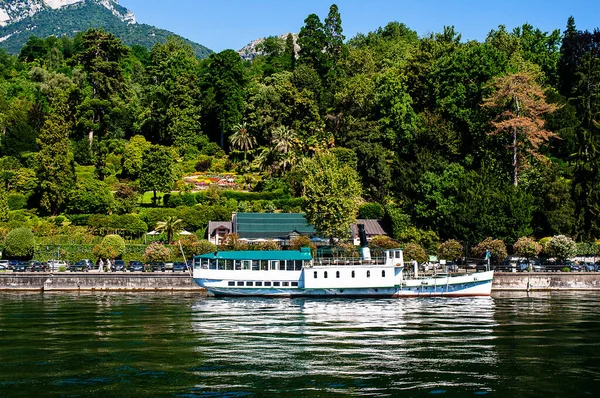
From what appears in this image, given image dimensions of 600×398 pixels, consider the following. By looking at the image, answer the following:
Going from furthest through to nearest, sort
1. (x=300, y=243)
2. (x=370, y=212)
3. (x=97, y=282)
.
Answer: (x=370, y=212) → (x=300, y=243) → (x=97, y=282)

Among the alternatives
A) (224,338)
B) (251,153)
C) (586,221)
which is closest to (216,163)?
(251,153)

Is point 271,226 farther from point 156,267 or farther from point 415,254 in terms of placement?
point 415,254

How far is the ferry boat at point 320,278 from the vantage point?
205ft

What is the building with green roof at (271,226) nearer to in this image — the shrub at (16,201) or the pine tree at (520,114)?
the pine tree at (520,114)

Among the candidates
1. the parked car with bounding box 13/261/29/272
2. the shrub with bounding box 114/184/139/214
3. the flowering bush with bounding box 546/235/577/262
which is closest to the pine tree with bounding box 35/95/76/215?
the shrub with bounding box 114/184/139/214

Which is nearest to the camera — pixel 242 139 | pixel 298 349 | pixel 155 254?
pixel 298 349

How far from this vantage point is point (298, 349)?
3897 cm

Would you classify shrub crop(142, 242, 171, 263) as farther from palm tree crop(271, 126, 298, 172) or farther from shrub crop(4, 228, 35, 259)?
palm tree crop(271, 126, 298, 172)

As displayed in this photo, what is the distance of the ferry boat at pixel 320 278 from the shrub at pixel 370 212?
3011 cm

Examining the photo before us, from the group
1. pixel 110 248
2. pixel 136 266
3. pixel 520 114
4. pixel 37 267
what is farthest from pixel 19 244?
pixel 520 114

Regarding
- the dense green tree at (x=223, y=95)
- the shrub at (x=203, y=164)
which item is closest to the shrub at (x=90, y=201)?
the shrub at (x=203, y=164)

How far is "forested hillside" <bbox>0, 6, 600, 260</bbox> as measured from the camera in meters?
85.0

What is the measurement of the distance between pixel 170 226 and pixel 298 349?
152 ft

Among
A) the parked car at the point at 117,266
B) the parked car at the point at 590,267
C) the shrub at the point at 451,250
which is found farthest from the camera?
the shrub at the point at 451,250
